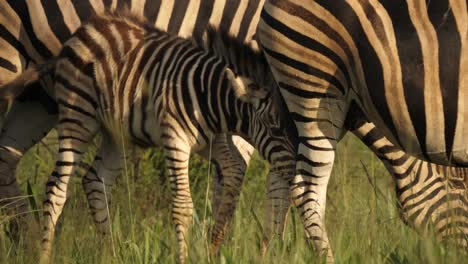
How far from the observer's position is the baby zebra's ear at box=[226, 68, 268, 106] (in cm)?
704

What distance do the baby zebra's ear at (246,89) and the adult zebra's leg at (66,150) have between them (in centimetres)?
113

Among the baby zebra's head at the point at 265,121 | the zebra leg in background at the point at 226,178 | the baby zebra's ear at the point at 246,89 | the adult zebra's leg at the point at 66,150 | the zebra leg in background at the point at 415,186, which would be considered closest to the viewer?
the zebra leg in background at the point at 415,186

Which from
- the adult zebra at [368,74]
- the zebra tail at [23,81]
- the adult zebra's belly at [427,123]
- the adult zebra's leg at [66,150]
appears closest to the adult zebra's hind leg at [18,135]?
the zebra tail at [23,81]

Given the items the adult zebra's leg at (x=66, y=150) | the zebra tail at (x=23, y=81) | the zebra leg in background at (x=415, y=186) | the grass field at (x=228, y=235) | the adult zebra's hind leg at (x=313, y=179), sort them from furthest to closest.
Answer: the zebra tail at (x=23, y=81) → the adult zebra's leg at (x=66, y=150) → the zebra leg in background at (x=415, y=186) → the adult zebra's hind leg at (x=313, y=179) → the grass field at (x=228, y=235)

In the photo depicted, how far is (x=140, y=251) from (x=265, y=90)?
1504 millimetres

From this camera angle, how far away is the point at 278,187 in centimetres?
708

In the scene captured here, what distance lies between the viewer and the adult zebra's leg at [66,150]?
297 inches

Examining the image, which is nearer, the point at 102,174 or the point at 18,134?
the point at 102,174

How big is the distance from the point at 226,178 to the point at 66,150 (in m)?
1.05

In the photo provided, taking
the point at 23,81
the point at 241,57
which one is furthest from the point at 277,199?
the point at 23,81

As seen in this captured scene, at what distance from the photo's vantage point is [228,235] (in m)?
7.09

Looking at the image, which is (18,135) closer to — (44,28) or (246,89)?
(44,28)

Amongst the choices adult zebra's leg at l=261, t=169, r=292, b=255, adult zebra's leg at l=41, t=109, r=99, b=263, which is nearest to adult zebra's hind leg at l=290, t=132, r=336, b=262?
adult zebra's leg at l=261, t=169, r=292, b=255

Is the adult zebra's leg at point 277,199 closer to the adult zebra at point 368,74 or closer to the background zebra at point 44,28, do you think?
the adult zebra at point 368,74
